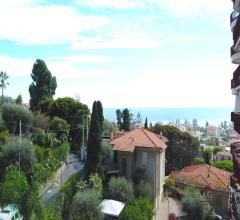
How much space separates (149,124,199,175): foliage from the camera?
53.6 metres

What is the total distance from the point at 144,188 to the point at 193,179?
38.2 ft

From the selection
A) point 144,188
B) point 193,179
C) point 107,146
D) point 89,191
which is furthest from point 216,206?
point 89,191

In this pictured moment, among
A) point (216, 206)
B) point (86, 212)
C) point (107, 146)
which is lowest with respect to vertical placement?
point (216, 206)

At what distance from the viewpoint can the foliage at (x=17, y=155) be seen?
28719 mm

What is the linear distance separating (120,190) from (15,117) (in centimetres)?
1742

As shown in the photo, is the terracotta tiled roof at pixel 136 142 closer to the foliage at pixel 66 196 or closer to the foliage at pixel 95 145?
the foliage at pixel 95 145

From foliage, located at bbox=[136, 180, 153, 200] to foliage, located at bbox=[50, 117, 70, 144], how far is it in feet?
38.3

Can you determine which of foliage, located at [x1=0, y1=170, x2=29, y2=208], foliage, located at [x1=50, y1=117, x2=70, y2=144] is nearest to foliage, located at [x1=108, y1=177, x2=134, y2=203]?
foliage, located at [x1=0, y1=170, x2=29, y2=208]

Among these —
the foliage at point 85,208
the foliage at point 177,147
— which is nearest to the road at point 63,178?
the foliage at point 85,208

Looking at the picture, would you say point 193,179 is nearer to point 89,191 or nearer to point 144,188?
point 144,188

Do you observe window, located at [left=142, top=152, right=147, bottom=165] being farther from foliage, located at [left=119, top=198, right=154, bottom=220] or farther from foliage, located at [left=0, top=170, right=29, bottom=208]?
foliage, located at [left=0, top=170, right=29, bottom=208]

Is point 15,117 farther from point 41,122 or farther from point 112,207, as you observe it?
point 112,207

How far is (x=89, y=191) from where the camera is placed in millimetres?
27016

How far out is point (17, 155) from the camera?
94.3ft
